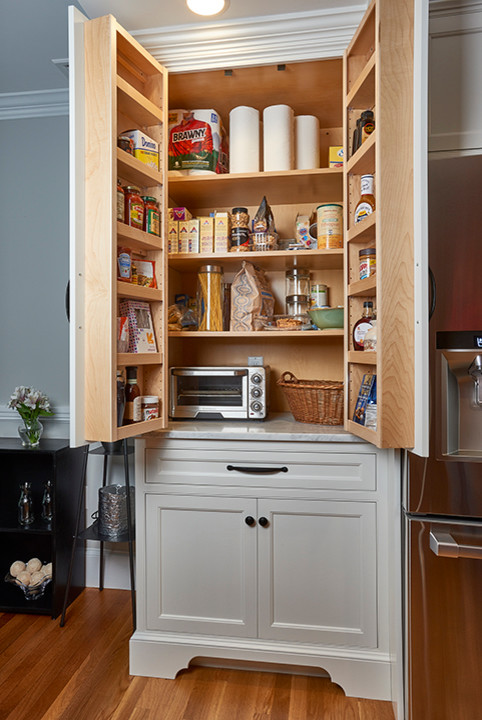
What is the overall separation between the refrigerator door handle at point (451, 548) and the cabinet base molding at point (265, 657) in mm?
523

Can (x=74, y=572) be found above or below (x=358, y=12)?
below

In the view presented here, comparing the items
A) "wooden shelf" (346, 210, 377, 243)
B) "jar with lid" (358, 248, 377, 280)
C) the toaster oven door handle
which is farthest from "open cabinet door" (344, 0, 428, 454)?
the toaster oven door handle

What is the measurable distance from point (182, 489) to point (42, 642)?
0.95 meters

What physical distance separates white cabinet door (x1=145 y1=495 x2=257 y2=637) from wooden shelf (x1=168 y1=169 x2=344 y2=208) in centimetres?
124

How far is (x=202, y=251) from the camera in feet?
6.55

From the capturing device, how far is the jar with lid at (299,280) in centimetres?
212

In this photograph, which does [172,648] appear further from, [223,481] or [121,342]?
[121,342]

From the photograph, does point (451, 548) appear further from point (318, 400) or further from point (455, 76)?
point (455, 76)

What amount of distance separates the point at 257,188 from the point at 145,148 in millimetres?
521

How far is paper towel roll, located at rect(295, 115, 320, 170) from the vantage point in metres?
1.97

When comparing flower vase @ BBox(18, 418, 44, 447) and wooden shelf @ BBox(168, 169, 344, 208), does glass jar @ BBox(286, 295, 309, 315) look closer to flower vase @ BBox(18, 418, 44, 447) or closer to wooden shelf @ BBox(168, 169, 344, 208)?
wooden shelf @ BBox(168, 169, 344, 208)

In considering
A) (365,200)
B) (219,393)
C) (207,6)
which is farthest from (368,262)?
(207,6)

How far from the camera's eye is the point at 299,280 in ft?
6.99

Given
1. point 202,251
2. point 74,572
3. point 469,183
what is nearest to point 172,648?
point 74,572
